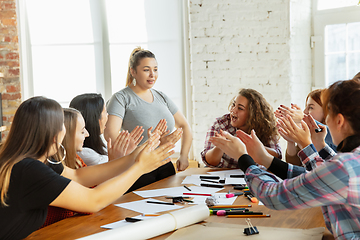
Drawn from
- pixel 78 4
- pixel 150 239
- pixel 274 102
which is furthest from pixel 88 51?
pixel 150 239

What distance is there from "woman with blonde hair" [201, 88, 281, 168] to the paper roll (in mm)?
1197

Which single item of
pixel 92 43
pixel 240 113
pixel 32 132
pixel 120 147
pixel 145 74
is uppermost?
pixel 92 43

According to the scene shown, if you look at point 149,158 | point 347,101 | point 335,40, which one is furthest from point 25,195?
point 335,40

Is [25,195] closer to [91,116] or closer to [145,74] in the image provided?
[91,116]

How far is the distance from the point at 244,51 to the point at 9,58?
241cm

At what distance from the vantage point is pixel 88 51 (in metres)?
3.99

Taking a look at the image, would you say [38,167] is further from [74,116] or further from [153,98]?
[153,98]

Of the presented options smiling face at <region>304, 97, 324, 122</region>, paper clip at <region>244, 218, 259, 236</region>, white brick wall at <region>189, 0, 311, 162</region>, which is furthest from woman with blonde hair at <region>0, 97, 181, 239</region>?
white brick wall at <region>189, 0, 311, 162</region>

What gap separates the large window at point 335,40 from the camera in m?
3.56

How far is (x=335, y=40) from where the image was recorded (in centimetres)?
370

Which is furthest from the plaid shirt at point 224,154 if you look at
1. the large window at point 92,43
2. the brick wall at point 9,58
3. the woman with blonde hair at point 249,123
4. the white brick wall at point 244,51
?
the brick wall at point 9,58

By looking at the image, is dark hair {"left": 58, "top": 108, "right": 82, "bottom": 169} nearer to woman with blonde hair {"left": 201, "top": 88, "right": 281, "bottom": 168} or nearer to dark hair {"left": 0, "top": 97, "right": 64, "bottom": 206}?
dark hair {"left": 0, "top": 97, "right": 64, "bottom": 206}

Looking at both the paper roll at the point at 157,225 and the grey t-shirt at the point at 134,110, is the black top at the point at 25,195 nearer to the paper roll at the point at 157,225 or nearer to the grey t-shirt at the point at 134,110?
the paper roll at the point at 157,225

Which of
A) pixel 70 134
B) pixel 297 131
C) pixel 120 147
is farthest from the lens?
pixel 120 147
